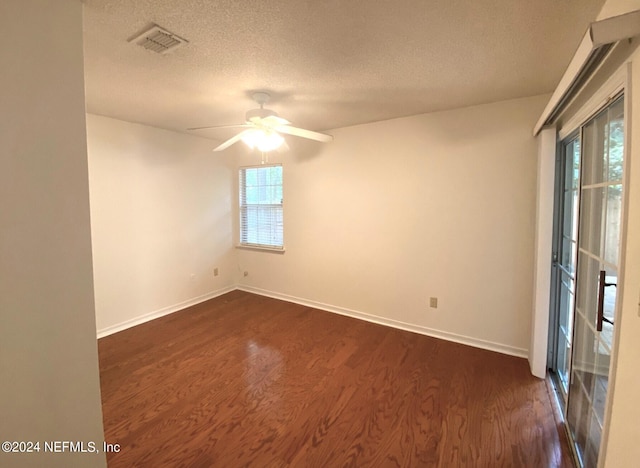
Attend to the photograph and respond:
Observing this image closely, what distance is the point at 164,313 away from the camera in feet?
12.3

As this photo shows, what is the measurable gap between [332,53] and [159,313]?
364cm

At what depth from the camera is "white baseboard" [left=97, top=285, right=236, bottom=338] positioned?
322 cm

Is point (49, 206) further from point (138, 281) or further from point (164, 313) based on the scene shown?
point (164, 313)

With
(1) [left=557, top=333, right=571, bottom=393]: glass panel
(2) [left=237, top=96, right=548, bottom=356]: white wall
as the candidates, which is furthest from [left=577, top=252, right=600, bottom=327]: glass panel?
(2) [left=237, top=96, right=548, bottom=356]: white wall

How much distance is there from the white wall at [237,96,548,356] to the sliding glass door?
1.87ft

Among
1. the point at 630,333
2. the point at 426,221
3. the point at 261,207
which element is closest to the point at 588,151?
the point at 630,333

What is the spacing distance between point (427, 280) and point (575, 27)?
229cm

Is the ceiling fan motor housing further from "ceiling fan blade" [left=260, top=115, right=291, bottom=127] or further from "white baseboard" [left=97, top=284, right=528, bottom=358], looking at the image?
"white baseboard" [left=97, top=284, right=528, bottom=358]

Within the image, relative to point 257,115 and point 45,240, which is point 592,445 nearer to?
point 45,240

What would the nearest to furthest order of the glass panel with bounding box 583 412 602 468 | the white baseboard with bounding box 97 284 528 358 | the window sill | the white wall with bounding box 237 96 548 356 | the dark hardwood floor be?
the glass panel with bounding box 583 412 602 468
the dark hardwood floor
the white wall with bounding box 237 96 548 356
the white baseboard with bounding box 97 284 528 358
the window sill

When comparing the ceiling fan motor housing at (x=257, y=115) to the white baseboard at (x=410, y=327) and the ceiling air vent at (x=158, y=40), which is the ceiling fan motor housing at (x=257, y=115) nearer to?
the ceiling air vent at (x=158, y=40)

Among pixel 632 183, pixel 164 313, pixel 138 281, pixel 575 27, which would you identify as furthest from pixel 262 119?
pixel 164 313

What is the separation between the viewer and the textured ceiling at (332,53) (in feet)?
4.55

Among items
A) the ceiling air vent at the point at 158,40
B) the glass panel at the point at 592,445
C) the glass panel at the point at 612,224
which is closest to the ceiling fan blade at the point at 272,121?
the ceiling air vent at the point at 158,40
